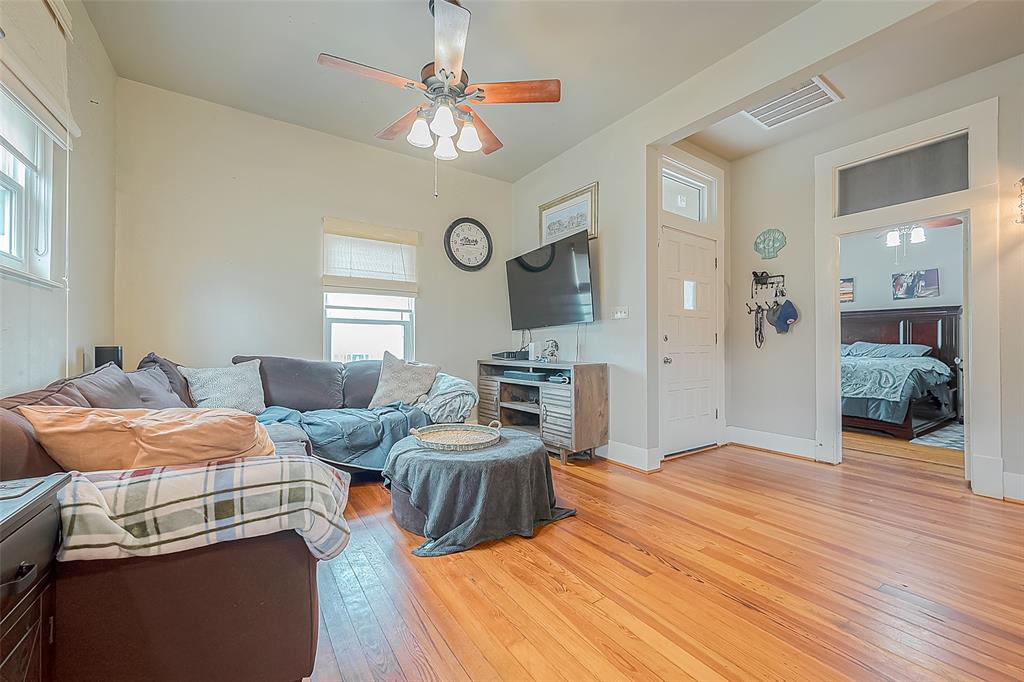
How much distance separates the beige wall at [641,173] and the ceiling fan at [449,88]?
129 centimetres

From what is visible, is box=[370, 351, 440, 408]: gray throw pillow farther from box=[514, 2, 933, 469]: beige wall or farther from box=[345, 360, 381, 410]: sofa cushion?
box=[514, 2, 933, 469]: beige wall

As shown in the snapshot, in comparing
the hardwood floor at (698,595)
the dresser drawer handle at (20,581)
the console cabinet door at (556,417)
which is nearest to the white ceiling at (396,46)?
the console cabinet door at (556,417)

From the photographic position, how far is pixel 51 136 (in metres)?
1.91

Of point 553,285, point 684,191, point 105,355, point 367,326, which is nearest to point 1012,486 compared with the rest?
point 684,191

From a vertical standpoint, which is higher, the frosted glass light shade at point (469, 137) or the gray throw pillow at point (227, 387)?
the frosted glass light shade at point (469, 137)

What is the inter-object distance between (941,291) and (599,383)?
5444 mm

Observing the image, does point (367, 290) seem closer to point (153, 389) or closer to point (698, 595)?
point (153, 389)

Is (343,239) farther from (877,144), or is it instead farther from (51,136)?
(877,144)

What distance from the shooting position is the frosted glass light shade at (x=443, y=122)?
231cm

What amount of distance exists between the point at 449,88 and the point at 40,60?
170cm

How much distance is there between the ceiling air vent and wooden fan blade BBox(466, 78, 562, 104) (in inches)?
76.9

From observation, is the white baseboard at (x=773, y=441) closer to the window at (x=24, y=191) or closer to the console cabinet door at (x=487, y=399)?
the console cabinet door at (x=487, y=399)

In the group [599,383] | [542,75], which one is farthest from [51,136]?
[599,383]

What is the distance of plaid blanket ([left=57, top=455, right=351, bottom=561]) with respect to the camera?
92 centimetres
